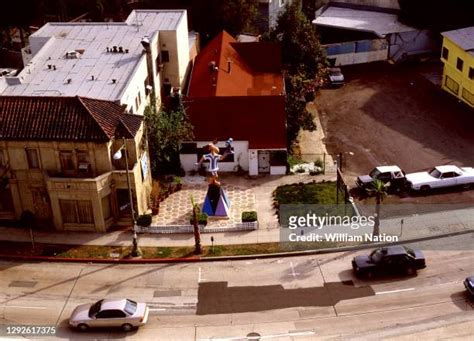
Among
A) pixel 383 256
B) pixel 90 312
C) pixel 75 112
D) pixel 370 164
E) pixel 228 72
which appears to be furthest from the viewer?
pixel 228 72

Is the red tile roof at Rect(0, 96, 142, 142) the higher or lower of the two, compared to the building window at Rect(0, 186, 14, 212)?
higher

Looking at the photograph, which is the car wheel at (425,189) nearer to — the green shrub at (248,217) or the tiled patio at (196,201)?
the tiled patio at (196,201)

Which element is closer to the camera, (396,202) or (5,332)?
(5,332)

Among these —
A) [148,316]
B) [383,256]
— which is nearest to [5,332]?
[148,316]

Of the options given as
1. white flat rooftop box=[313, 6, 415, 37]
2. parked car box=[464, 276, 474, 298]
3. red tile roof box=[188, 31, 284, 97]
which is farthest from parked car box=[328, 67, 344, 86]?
parked car box=[464, 276, 474, 298]

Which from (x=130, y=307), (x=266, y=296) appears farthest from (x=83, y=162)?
(x=266, y=296)

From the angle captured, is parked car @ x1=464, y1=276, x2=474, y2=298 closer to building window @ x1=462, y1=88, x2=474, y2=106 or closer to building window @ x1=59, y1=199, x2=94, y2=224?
building window @ x1=59, y1=199, x2=94, y2=224

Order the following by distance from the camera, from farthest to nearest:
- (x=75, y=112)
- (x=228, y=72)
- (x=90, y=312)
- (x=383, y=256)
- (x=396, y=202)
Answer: (x=228, y=72), (x=396, y=202), (x=75, y=112), (x=383, y=256), (x=90, y=312)

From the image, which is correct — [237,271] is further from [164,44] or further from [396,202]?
[164,44]
